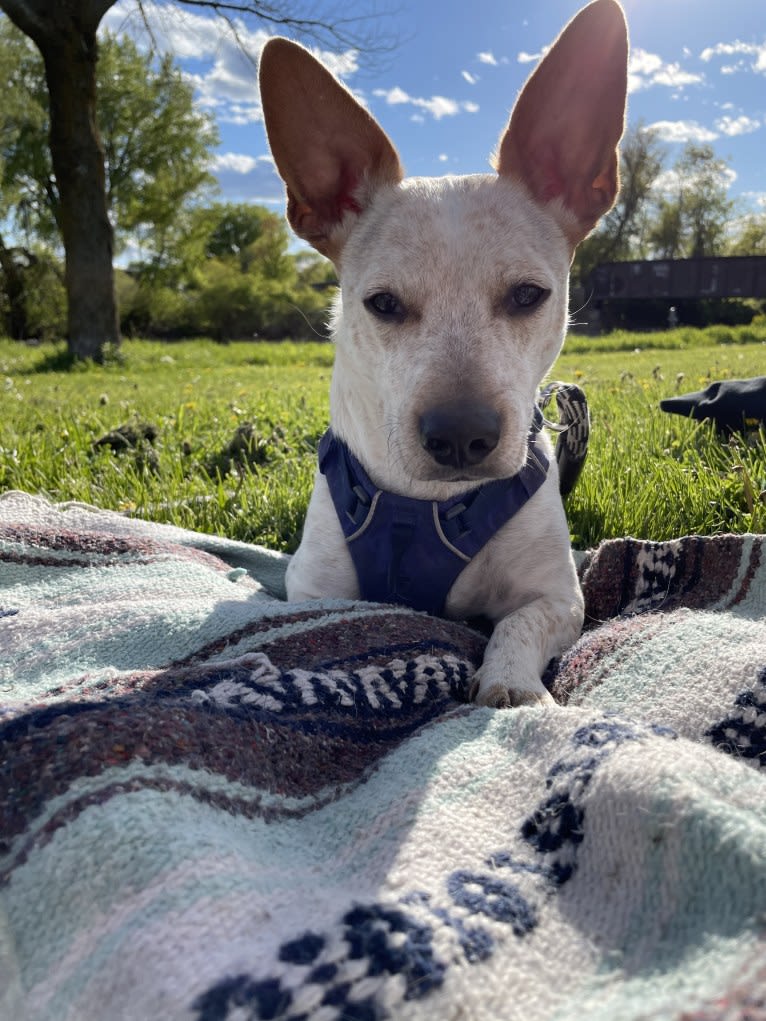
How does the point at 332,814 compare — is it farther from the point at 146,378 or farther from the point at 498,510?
the point at 146,378

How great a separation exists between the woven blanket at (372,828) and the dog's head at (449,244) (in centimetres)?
59

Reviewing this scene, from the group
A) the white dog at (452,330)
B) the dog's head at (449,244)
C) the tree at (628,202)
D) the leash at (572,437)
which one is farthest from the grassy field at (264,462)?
the tree at (628,202)

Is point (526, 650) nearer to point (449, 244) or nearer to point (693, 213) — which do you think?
point (449, 244)

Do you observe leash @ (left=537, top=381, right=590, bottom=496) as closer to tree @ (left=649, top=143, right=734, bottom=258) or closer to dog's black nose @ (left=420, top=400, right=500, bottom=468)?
dog's black nose @ (left=420, top=400, right=500, bottom=468)

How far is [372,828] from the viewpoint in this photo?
1298 millimetres

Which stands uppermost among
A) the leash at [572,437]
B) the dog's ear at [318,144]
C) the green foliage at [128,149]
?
the green foliage at [128,149]

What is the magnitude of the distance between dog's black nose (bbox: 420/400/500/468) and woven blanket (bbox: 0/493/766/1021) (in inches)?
17.9

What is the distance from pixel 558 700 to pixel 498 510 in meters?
0.68

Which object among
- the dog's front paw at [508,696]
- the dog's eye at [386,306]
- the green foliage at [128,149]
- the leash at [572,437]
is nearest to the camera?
the dog's front paw at [508,696]

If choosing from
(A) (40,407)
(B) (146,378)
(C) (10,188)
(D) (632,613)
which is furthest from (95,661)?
(C) (10,188)

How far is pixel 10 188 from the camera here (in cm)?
2816

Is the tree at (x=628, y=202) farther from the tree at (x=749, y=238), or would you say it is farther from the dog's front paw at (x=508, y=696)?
the dog's front paw at (x=508, y=696)

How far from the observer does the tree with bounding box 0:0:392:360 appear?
11867 mm

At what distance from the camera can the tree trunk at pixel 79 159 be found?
1185 centimetres
